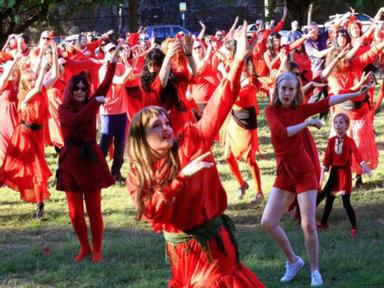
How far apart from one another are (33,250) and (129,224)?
139 centimetres

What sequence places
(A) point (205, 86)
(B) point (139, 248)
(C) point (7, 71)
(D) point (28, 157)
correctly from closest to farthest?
(B) point (139, 248)
(D) point (28, 157)
(C) point (7, 71)
(A) point (205, 86)

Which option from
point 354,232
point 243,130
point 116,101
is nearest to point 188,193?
point 354,232

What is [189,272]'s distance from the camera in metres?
4.16

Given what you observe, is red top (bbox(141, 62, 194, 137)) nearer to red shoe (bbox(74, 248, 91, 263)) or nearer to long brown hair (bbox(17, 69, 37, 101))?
red shoe (bbox(74, 248, 91, 263))

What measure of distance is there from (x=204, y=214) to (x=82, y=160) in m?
3.37

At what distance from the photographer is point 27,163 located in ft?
30.6

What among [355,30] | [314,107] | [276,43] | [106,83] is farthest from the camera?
[276,43]

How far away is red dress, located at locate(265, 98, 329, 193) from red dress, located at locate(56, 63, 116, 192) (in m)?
1.78

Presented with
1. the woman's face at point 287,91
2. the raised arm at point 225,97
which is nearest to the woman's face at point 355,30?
Result: the woman's face at point 287,91

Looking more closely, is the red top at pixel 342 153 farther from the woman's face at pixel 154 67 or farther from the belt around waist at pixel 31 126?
the belt around waist at pixel 31 126

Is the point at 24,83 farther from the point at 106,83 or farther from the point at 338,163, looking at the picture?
the point at 338,163

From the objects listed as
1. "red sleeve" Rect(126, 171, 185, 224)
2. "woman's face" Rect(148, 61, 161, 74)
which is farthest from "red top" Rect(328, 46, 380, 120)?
"red sleeve" Rect(126, 171, 185, 224)

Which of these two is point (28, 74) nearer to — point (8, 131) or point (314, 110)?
point (8, 131)

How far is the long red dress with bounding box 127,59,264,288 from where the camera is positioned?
13.2 feet
